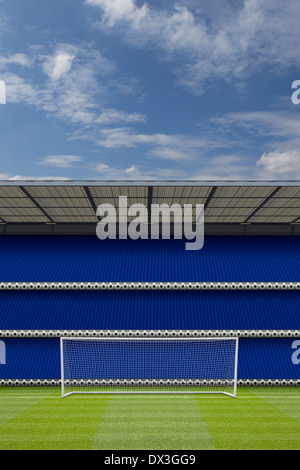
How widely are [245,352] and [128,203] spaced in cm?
800

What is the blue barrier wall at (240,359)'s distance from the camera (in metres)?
16.2

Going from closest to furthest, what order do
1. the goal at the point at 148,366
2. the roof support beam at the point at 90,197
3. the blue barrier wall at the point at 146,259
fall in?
the roof support beam at the point at 90,197, the goal at the point at 148,366, the blue barrier wall at the point at 146,259

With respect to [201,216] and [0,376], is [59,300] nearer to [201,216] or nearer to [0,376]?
[0,376]

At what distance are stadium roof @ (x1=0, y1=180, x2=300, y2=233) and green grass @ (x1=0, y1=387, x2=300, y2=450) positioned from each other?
7373 mm

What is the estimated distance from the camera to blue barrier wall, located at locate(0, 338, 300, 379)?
16250 mm

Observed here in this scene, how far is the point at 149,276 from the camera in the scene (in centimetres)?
1839

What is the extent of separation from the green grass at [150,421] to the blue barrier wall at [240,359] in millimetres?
1528

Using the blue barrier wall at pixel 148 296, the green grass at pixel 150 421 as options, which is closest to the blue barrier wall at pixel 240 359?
the blue barrier wall at pixel 148 296

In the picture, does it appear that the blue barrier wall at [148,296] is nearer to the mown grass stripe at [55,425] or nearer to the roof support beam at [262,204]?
the roof support beam at [262,204]

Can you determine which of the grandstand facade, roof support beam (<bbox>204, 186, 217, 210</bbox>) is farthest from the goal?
roof support beam (<bbox>204, 186, 217, 210</bbox>)

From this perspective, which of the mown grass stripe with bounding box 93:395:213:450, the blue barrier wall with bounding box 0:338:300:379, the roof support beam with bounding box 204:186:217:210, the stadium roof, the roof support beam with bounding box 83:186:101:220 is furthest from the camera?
the blue barrier wall with bounding box 0:338:300:379

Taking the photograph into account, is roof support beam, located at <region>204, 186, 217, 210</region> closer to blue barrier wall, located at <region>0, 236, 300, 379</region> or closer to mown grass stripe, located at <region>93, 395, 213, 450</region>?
blue barrier wall, located at <region>0, 236, 300, 379</region>
